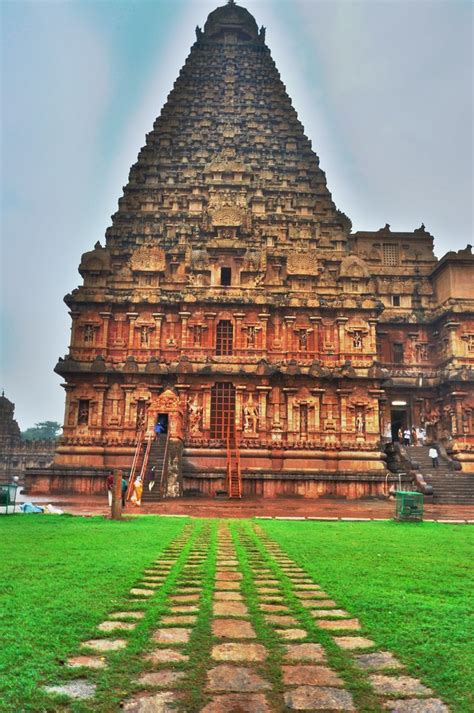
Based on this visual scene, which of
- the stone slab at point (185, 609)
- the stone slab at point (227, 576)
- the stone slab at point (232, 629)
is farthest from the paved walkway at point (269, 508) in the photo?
the stone slab at point (232, 629)

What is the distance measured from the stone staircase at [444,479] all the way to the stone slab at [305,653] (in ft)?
80.3

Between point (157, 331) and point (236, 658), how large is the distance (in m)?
30.1

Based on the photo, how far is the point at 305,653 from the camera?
14.9 ft

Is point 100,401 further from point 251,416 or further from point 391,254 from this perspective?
point 391,254

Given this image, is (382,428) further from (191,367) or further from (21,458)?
(21,458)

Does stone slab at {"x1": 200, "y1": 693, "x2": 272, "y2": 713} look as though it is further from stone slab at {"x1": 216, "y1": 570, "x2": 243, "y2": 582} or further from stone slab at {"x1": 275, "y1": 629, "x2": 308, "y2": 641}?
stone slab at {"x1": 216, "y1": 570, "x2": 243, "y2": 582}

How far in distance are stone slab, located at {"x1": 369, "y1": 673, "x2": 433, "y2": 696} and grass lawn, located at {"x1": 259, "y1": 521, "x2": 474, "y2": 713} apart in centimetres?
9

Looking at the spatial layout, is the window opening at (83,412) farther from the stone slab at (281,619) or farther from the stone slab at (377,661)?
the stone slab at (377,661)

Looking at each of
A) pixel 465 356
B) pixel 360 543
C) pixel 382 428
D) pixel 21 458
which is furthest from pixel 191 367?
pixel 21 458

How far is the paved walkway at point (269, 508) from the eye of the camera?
66.7 feet

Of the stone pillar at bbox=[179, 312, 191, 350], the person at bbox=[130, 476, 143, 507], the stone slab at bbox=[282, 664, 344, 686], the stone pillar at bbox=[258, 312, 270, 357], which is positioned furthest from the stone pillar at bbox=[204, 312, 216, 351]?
the stone slab at bbox=[282, 664, 344, 686]

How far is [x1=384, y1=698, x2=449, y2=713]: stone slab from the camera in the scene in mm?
3559

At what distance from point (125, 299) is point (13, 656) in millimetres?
30867

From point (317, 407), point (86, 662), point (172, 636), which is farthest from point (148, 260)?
point (86, 662)
